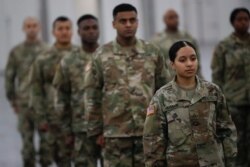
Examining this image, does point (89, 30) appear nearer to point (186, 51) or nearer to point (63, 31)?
point (63, 31)

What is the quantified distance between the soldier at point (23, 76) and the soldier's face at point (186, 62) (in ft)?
16.8

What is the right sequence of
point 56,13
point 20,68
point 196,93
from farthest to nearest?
point 56,13 → point 20,68 → point 196,93

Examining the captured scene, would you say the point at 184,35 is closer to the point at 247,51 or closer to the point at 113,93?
the point at 247,51

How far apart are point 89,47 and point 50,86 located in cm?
136

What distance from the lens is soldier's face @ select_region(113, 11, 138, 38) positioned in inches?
251

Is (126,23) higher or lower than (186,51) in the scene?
higher

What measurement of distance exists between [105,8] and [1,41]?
8.91ft

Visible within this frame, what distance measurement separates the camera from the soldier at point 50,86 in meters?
9.00

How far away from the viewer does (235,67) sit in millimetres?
8281

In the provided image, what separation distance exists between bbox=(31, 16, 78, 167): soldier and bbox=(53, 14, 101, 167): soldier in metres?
0.73

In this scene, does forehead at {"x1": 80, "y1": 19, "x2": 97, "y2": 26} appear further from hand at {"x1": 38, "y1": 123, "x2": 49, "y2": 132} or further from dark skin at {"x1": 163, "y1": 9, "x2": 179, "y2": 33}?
dark skin at {"x1": 163, "y1": 9, "x2": 179, "y2": 33}

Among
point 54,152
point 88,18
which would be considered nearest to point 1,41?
point 54,152

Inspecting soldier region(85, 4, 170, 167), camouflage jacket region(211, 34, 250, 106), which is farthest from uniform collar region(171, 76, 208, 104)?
camouflage jacket region(211, 34, 250, 106)

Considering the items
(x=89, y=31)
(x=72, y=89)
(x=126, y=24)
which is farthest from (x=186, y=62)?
(x=72, y=89)
